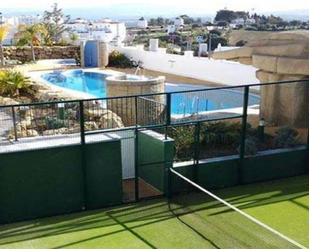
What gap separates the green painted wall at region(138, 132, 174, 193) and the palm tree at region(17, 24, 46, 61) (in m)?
22.1

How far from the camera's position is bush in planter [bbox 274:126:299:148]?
35.0ft

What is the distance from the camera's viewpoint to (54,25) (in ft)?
135

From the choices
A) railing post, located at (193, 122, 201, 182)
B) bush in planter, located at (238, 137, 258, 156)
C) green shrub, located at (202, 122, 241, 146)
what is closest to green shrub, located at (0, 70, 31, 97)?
green shrub, located at (202, 122, 241, 146)

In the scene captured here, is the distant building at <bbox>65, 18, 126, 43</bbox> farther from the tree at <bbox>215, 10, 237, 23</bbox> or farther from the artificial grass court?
the tree at <bbox>215, 10, 237, 23</bbox>

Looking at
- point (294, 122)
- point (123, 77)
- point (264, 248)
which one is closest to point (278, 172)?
point (294, 122)

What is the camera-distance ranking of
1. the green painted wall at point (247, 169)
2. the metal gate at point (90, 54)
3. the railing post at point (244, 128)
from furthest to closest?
the metal gate at point (90, 54) → the green painted wall at point (247, 169) → the railing post at point (244, 128)

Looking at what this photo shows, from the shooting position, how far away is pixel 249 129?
36.7ft

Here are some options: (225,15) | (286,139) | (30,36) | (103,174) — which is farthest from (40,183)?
(225,15)

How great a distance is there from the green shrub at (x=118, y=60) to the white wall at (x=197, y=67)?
0.43 metres

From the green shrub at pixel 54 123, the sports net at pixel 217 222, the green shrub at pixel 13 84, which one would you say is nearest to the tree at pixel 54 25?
the green shrub at pixel 13 84

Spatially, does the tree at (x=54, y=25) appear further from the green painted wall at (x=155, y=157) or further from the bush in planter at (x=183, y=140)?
the green painted wall at (x=155, y=157)

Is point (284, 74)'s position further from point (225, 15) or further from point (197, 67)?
point (225, 15)

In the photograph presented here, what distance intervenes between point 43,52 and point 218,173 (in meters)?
23.8

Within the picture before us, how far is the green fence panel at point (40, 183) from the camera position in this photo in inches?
311
